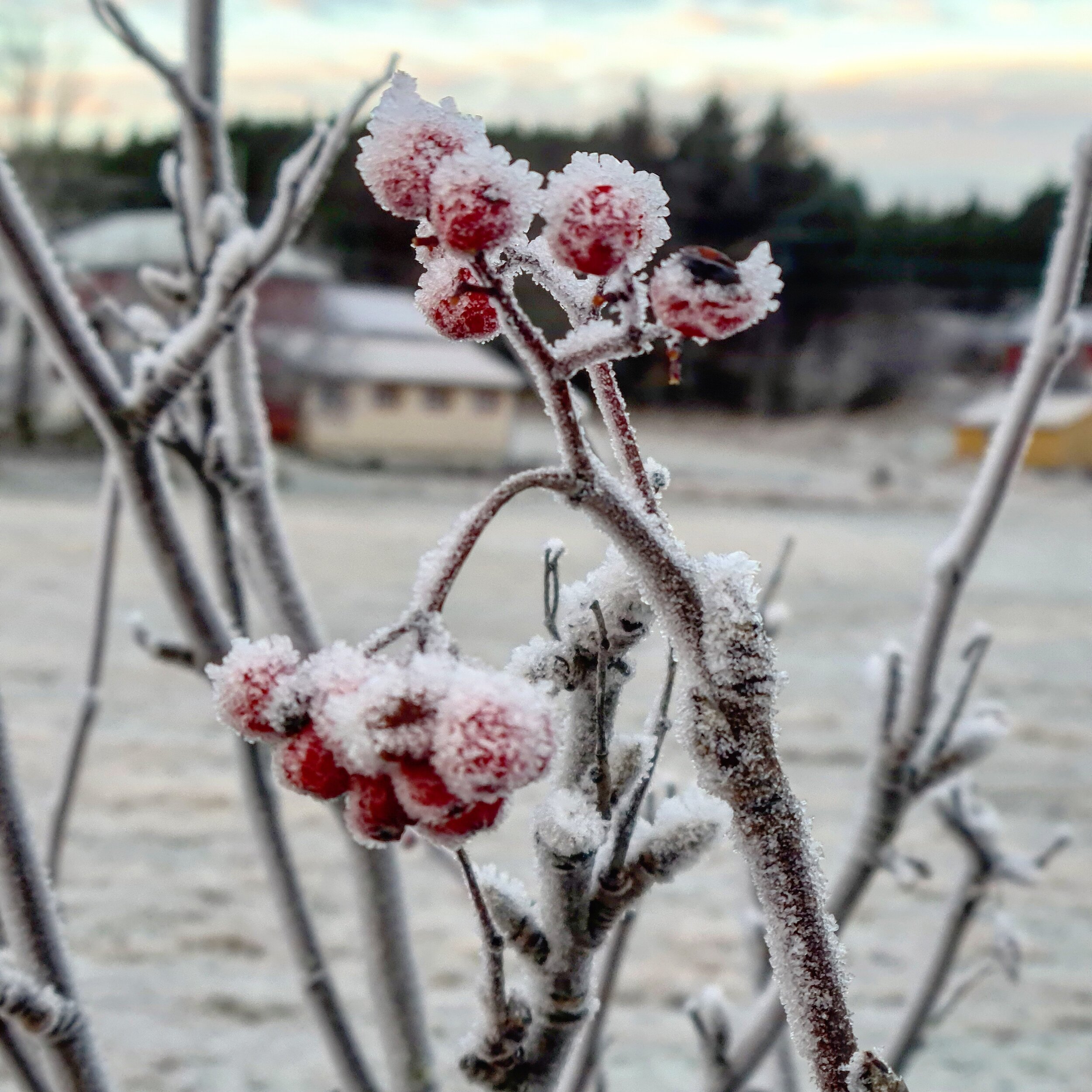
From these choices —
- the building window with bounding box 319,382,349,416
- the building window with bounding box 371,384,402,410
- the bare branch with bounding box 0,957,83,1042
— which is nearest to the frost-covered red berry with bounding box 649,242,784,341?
the bare branch with bounding box 0,957,83,1042

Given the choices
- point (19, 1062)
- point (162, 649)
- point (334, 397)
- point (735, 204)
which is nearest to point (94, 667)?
point (162, 649)

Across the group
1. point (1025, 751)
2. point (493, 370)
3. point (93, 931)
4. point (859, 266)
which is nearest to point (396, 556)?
point (1025, 751)

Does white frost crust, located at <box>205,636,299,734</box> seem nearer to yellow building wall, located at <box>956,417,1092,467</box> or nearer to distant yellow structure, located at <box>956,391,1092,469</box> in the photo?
distant yellow structure, located at <box>956,391,1092,469</box>

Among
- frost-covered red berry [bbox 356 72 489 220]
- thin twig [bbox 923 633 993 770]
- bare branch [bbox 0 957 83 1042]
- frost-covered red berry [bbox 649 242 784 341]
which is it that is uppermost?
frost-covered red berry [bbox 356 72 489 220]

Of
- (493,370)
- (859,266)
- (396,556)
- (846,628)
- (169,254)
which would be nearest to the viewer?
(846,628)

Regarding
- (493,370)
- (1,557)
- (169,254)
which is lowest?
(1,557)

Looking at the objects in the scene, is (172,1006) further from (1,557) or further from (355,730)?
(1,557)
